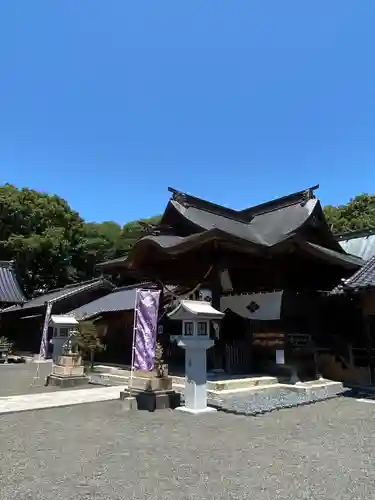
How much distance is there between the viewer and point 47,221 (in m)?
31.8

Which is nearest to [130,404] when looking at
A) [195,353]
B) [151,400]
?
[151,400]

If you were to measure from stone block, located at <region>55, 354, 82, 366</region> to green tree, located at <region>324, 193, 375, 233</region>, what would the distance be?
22174mm

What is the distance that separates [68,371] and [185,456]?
7386 mm

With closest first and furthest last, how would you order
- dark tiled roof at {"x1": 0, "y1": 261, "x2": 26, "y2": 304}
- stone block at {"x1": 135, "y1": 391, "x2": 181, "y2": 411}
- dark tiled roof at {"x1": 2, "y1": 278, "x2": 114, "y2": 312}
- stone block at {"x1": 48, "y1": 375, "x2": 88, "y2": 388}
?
stone block at {"x1": 135, "y1": 391, "x2": 181, "y2": 411} → stone block at {"x1": 48, "y1": 375, "x2": 88, "y2": 388} → dark tiled roof at {"x1": 2, "y1": 278, "x2": 114, "y2": 312} → dark tiled roof at {"x1": 0, "y1": 261, "x2": 26, "y2": 304}

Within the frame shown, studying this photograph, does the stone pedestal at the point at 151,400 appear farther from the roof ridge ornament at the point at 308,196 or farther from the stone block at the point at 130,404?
the roof ridge ornament at the point at 308,196

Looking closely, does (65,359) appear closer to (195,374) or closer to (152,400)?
(152,400)

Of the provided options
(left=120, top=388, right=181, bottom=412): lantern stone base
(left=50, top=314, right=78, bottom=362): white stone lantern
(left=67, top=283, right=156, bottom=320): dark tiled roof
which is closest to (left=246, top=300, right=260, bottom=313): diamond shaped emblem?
(left=120, top=388, right=181, bottom=412): lantern stone base

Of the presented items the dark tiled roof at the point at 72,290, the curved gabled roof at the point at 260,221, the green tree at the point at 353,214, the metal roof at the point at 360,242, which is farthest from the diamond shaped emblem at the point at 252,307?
the green tree at the point at 353,214

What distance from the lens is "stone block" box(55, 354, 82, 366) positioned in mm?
11391

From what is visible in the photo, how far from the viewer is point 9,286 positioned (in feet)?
89.2

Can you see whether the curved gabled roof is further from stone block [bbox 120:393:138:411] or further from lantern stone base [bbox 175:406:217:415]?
lantern stone base [bbox 175:406:217:415]

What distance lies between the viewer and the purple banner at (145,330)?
802 centimetres

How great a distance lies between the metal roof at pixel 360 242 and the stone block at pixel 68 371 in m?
11.0

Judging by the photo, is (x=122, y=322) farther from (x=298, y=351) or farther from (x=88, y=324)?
(x=298, y=351)
